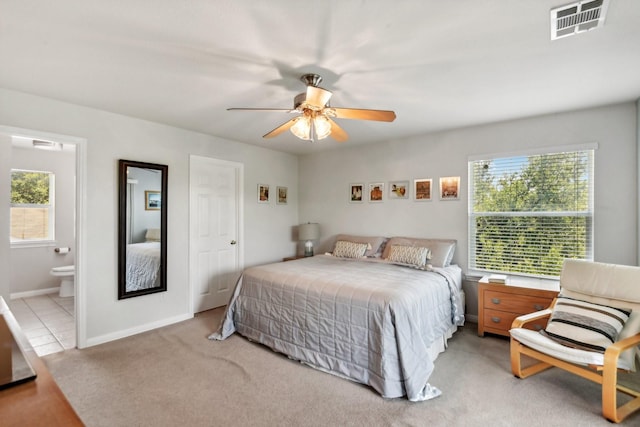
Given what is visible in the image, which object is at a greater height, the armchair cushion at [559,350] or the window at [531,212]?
the window at [531,212]

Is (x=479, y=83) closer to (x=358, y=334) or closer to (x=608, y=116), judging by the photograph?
(x=608, y=116)

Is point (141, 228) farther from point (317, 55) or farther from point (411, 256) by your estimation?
point (411, 256)

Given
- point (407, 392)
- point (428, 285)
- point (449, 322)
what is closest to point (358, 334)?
point (407, 392)

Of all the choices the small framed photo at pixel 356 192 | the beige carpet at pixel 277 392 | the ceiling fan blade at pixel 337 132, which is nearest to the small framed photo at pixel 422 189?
the small framed photo at pixel 356 192

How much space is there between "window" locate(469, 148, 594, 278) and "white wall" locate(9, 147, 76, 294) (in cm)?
636

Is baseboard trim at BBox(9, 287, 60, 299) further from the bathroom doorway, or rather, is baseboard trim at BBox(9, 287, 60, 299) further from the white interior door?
the white interior door

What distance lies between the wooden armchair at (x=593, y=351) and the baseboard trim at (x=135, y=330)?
11.7 ft

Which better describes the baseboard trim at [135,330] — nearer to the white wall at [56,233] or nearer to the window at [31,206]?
the white wall at [56,233]

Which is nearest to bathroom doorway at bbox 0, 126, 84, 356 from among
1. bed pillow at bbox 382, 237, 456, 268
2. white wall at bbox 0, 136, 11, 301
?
white wall at bbox 0, 136, 11, 301

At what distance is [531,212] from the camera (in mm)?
3479

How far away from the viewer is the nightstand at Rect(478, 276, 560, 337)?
2992mm

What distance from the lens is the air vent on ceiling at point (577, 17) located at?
1.60 m

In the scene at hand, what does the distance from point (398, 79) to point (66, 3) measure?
2.10 m

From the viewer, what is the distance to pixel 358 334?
2449mm
